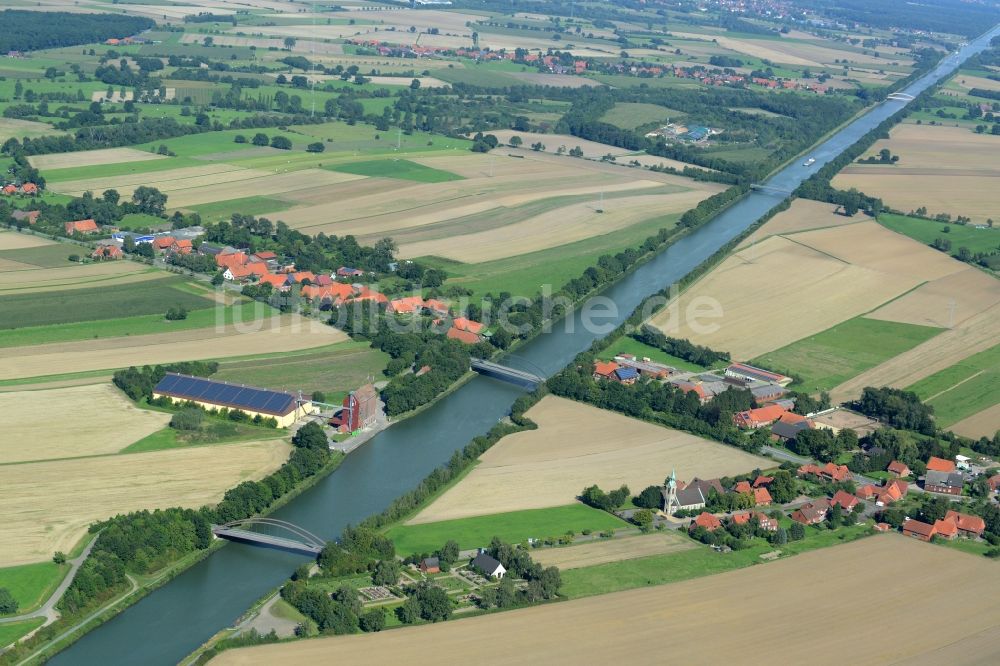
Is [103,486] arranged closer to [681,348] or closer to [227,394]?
[227,394]

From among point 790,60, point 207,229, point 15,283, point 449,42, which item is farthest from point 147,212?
point 790,60

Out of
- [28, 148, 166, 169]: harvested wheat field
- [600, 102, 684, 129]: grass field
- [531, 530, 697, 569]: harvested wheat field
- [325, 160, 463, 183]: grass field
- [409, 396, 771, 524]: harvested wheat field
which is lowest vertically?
[531, 530, 697, 569]: harvested wheat field

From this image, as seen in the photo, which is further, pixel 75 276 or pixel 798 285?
pixel 798 285

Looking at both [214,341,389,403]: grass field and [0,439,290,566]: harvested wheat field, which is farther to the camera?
[214,341,389,403]: grass field

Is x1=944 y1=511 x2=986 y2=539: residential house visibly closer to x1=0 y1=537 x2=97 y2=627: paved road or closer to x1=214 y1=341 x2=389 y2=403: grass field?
x1=214 y1=341 x2=389 y2=403: grass field

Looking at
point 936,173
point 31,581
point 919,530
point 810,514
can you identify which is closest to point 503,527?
point 810,514

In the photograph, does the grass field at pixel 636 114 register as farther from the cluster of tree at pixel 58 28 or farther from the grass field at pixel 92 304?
the grass field at pixel 92 304

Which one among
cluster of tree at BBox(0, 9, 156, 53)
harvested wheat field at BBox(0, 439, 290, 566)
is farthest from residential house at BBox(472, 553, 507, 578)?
cluster of tree at BBox(0, 9, 156, 53)
